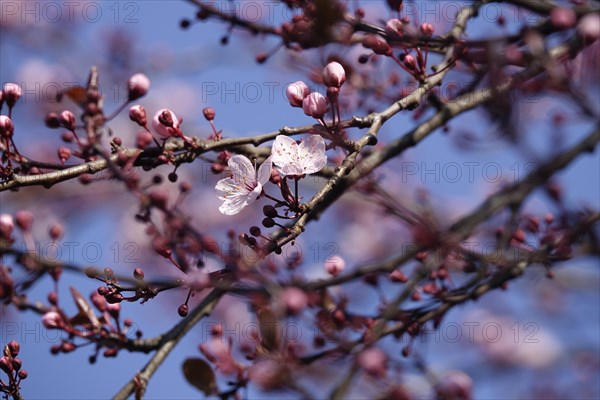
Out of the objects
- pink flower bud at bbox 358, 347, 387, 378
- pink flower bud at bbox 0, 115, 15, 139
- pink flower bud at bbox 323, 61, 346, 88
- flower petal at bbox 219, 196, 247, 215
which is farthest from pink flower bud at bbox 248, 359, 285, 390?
pink flower bud at bbox 0, 115, 15, 139

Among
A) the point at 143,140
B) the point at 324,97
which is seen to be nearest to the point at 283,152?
the point at 324,97

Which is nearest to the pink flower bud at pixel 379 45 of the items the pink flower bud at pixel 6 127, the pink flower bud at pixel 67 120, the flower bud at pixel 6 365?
the pink flower bud at pixel 67 120

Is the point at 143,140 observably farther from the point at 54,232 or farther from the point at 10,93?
the point at 54,232

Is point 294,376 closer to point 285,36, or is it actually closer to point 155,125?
point 155,125

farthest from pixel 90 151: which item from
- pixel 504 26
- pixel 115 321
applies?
pixel 504 26

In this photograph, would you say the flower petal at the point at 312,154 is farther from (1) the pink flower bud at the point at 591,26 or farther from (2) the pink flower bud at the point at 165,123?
(1) the pink flower bud at the point at 591,26

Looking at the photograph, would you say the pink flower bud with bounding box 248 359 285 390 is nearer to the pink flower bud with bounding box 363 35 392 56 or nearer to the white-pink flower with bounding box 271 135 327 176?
the white-pink flower with bounding box 271 135 327 176
